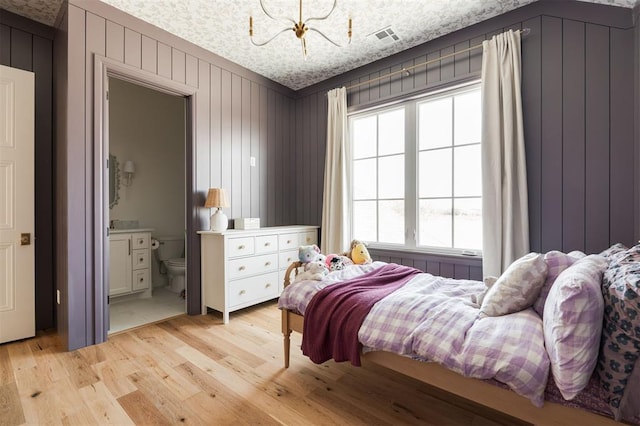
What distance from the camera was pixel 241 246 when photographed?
3.11m

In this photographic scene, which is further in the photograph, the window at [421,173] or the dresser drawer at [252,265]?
the dresser drawer at [252,265]

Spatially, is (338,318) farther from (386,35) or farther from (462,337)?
(386,35)

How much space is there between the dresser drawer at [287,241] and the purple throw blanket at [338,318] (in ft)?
5.32

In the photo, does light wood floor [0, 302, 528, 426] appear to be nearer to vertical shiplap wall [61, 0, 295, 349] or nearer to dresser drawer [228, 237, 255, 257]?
vertical shiplap wall [61, 0, 295, 349]

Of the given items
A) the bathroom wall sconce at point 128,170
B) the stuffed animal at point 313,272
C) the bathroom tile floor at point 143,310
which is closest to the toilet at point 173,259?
the bathroom tile floor at point 143,310

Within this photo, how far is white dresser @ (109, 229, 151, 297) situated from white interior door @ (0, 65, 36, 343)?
942 mm

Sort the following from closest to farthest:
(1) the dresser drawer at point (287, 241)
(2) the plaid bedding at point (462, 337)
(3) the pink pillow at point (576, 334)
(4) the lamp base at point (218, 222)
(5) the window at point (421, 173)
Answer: (3) the pink pillow at point (576, 334), (2) the plaid bedding at point (462, 337), (5) the window at point (421, 173), (4) the lamp base at point (218, 222), (1) the dresser drawer at point (287, 241)

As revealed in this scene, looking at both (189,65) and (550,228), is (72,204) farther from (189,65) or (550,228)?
(550,228)

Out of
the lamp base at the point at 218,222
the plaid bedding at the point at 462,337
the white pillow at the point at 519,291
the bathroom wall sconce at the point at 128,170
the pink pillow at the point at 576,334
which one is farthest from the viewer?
the bathroom wall sconce at the point at 128,170

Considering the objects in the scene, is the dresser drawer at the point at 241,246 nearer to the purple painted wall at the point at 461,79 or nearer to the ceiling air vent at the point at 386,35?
the purple painted wall at the point at 461,79

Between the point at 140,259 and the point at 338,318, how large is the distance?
3.03 m

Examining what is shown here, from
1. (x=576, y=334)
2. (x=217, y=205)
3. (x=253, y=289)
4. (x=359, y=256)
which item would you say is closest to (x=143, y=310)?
(x=253, y=289)

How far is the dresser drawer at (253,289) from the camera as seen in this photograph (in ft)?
10.0

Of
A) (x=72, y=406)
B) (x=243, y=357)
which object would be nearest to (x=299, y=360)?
(x=243, y=357)
